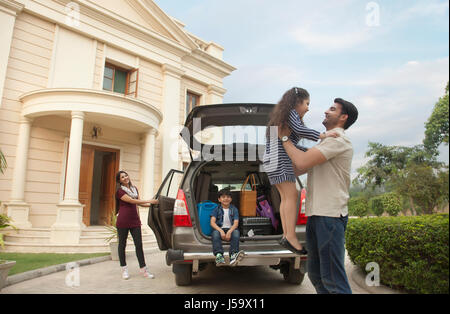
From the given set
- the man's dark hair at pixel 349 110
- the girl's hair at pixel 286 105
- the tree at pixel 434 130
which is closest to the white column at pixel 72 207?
the girl's hair at pixel 286 105

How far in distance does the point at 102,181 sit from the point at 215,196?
7.43m

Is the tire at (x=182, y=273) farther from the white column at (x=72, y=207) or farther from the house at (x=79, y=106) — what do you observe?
the white column at (x=72, y=207)

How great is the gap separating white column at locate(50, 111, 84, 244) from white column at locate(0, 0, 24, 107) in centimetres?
222

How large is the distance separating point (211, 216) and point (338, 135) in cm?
215

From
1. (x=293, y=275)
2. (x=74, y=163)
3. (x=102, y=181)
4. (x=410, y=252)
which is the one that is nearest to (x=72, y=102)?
(x=74, y=163)

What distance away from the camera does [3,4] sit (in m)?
7.59

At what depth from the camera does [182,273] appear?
11.3ft

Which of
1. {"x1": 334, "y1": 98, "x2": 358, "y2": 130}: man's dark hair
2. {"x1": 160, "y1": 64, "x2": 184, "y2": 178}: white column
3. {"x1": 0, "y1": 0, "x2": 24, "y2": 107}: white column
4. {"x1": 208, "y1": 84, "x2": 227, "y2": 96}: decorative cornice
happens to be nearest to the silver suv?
{"x1": 334, "y1": 98, "x2": 358, "y2": 130}: man's dark hair

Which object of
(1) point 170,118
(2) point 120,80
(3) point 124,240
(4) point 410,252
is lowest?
(3) point 124,240

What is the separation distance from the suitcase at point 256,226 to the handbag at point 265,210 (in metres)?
0.09

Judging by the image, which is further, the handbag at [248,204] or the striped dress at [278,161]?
the handbag at [248,204]

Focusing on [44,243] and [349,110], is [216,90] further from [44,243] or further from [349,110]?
[349,110]

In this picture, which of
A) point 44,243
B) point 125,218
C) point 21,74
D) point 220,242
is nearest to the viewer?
point 220,242

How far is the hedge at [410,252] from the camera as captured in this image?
8.63 ft
